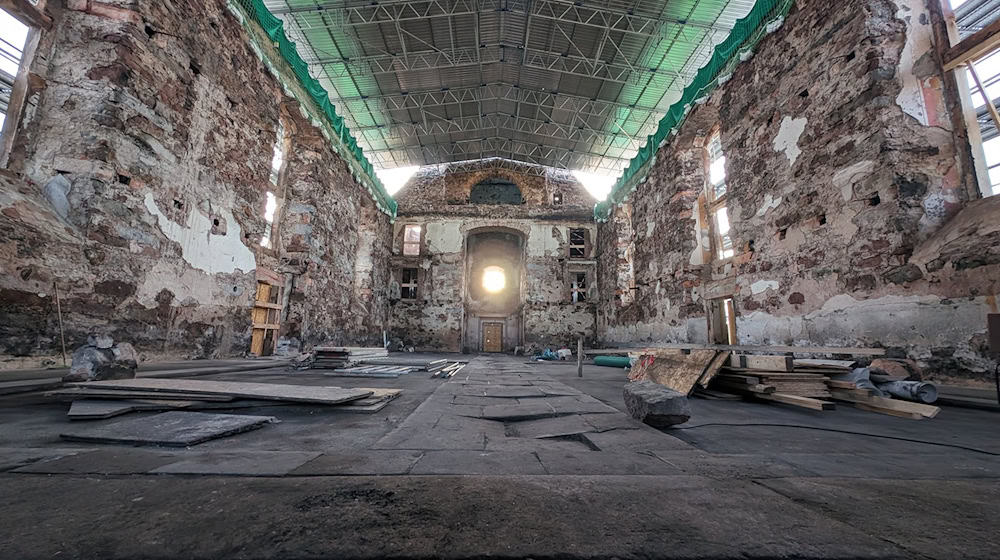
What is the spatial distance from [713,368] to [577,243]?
12039 millimetres

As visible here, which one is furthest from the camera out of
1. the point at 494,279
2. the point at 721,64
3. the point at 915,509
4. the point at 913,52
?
the point at 494,279

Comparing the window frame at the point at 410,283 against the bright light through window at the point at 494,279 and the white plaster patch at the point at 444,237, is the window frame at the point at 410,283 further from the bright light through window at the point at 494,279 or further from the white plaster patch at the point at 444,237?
the bright light through window at the point at 494,279

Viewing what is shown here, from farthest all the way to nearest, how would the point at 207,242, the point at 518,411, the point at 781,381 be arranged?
the point at 207,242 < the point at 781,381 < the point at 518,411

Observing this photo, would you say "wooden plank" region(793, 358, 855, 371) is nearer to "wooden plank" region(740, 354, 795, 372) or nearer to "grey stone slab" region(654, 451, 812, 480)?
"wooden plank" region(740, 354, 795, 372)

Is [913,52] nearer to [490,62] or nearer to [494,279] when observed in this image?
[490,62]

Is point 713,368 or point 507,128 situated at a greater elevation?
point 507,128

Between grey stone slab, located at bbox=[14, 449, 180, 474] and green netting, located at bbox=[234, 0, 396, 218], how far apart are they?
25.2ft

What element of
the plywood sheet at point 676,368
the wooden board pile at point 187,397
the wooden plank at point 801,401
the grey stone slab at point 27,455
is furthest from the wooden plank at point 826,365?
the grey stone slab at point 27,455

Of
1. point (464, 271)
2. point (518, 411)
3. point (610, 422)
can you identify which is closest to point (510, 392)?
point (518, 411)

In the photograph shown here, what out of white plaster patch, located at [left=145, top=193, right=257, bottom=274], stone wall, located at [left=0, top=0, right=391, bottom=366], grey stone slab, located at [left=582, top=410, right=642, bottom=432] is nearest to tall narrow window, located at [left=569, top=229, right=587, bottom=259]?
stone wall, located at [left=0, top=0, right=391, bottom=366]

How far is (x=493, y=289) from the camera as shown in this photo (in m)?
17.1

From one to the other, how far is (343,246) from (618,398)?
9393mm

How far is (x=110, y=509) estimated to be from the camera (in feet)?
3.22

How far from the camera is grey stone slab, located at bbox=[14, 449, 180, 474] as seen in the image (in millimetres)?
1271
